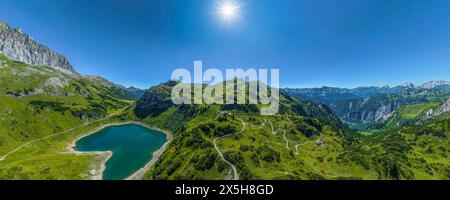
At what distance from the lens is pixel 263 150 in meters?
168

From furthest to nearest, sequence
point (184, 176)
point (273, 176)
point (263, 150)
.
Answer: point (263, 150) < point (184, 176) < point (273, 176)

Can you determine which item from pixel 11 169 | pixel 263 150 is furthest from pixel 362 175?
pixel 11 169
